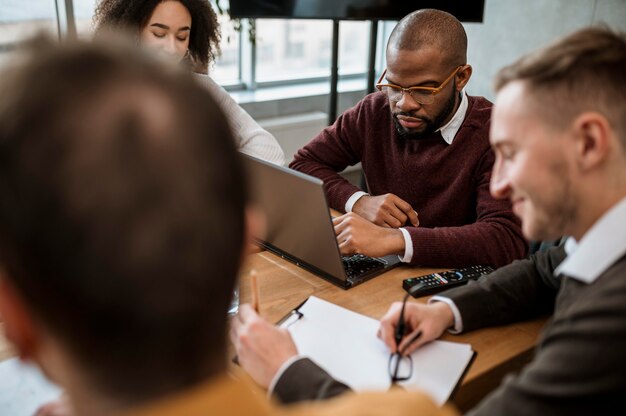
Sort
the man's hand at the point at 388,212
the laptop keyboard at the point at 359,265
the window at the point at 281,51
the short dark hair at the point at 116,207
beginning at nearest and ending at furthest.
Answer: the short dark hair at the point at 116,207
the laptop keyboard at the point at 359,265
the man's hand at the point at 388,212
the window at the point at 281,51

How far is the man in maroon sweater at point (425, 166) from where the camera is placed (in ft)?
4.85

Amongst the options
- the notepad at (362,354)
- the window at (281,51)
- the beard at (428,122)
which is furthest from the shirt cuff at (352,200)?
the window at (281,51)

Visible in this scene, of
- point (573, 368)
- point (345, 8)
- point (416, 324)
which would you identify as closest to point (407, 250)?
point (416, 324)

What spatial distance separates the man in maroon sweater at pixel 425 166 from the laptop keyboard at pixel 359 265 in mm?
24

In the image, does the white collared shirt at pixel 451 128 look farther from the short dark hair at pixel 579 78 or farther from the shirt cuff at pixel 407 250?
the short dark hair at pixel 579 78

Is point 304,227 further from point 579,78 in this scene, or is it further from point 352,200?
point 579,78

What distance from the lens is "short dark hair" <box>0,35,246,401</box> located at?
1.32 ft

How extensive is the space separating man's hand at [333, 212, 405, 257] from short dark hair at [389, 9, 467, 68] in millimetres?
546

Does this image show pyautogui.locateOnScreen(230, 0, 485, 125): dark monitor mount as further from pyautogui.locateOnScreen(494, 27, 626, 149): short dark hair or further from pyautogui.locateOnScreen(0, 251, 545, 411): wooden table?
pyautogui.locateOnScreen(494, 27, 626, 149): short dark hair

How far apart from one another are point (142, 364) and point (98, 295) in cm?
6

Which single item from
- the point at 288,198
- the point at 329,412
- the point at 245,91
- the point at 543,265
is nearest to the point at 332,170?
the point at 288,198

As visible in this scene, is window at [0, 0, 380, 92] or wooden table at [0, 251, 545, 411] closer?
wooden table at [0, 251, 545, 411]

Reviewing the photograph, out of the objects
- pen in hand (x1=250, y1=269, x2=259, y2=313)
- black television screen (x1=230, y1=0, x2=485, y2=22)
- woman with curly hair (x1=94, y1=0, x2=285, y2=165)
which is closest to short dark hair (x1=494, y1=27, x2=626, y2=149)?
pen in hand (x1=250, y1=269, x2=259, y2=313)

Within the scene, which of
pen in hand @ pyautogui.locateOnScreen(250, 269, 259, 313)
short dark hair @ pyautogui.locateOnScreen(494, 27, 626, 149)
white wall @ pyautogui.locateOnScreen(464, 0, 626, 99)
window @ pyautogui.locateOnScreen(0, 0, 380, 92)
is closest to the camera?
short dark hair @ pyautogui.locateOnScreen(494, 27, 626, 149)
